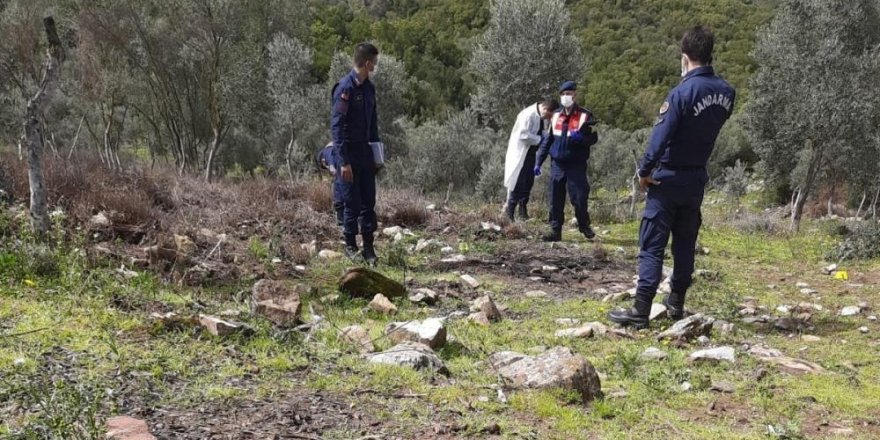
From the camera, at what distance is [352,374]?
10.0 ft

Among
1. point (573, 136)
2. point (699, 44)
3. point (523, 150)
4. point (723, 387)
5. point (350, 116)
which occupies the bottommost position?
point (723, 387)

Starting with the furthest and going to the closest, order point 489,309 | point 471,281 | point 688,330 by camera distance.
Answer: point 471,281 → point 489,309 → point 688,330

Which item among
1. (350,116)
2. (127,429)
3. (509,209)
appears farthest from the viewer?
(509,209)

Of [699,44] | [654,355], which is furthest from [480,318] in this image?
[699,44]

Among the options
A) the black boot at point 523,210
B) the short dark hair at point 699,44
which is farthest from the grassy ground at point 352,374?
the black boot at point 523,210

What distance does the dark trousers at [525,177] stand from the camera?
30.1 feet

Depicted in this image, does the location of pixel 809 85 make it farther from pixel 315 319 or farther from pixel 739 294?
pixel 315 319

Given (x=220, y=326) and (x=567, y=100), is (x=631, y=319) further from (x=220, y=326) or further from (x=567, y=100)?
(x=567, y=100)

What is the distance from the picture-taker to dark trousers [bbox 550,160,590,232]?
7.77m

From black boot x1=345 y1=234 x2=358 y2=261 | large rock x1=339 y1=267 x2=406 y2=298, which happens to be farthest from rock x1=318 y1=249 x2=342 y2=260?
large rock x1=339 y1=267 x2=406 y2=298

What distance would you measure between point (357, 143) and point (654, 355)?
11.6ft

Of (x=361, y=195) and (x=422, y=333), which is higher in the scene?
(x=361, y=195)

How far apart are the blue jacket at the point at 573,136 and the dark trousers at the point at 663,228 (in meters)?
3.25

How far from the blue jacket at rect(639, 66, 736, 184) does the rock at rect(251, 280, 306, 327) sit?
2.53 meters
